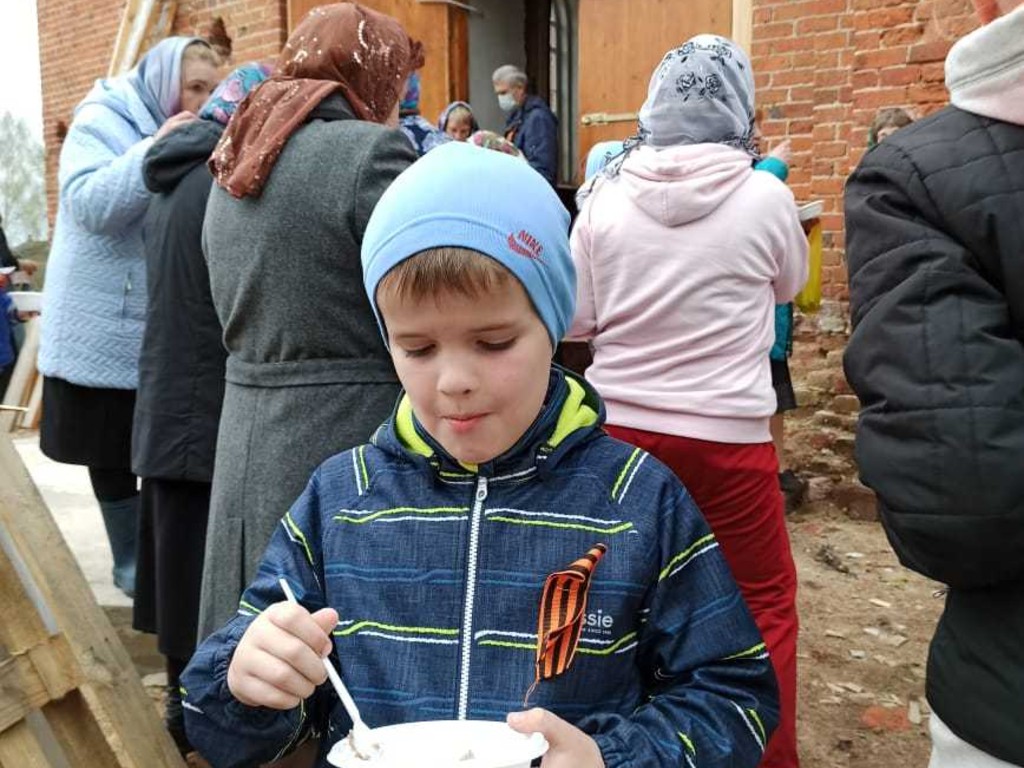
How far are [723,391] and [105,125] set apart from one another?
2089mm

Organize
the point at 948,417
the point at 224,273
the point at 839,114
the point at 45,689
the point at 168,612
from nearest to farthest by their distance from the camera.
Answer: the point at 948,417 → the point at 45,689 → the point at 224,273 → the point at 168,612 → the point at 839,114

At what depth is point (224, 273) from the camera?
194 cm

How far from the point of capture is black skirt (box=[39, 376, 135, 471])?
10.2 ft

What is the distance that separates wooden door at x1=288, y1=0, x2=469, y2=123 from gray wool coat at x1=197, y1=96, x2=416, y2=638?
16.0 feet

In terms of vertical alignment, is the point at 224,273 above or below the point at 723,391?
above

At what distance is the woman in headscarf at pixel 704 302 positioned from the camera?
230cm

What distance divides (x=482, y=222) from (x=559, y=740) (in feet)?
1.97

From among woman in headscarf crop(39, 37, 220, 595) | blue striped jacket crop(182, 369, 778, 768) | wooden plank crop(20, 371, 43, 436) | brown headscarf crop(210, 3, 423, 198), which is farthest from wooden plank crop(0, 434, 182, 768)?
wooden plank crop(20, 371, 43, 436)

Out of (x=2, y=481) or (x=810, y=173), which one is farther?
(x=810, y=173)

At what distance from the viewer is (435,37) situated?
6535 millimetres

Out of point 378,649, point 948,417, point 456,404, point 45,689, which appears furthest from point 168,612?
point 948,417

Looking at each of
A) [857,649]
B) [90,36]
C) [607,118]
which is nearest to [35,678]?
[857,649]

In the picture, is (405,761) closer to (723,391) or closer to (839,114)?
(723,391)

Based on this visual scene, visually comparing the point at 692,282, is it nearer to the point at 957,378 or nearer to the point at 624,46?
the point at 957,378
